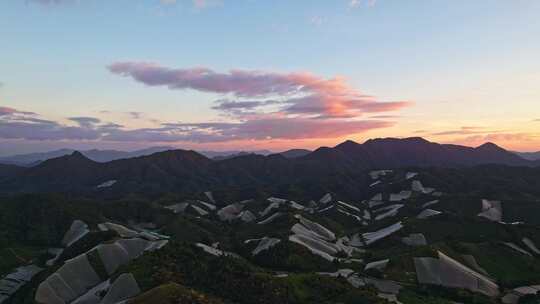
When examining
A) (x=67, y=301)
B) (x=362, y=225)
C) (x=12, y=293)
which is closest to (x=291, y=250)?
(x=67, y=301)

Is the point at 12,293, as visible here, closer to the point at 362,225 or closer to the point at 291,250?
the point at 291,250

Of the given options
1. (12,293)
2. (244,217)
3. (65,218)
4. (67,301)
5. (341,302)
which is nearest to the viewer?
(341,302)

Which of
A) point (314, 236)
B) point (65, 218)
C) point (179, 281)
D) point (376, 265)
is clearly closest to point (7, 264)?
point (65, 218)

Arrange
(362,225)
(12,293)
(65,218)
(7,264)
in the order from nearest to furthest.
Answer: (12,293) → (7,264) → (65,218) → (362,225)

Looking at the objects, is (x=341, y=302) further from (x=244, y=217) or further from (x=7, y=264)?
(x=244, y=217)

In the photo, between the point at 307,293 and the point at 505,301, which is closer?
the point at 307,293

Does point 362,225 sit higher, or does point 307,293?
point 307,293

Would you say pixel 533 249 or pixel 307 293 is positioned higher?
pixel 307 293

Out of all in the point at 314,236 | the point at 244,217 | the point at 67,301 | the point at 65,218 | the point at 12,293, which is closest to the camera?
the point at 67,301

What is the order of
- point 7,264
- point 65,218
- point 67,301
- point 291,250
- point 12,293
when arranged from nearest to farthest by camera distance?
point 67,301 → point 12,293 → point 291,250 → point 7,264 → point 65,218
